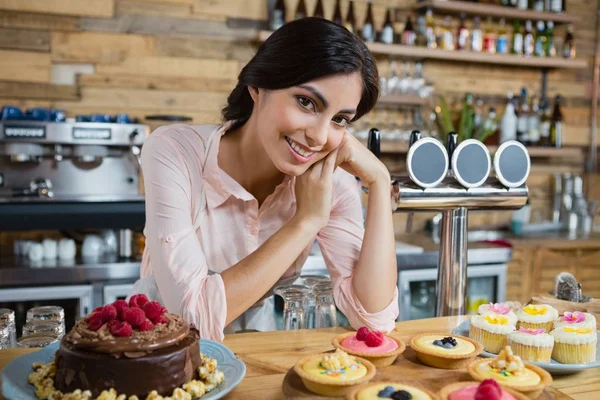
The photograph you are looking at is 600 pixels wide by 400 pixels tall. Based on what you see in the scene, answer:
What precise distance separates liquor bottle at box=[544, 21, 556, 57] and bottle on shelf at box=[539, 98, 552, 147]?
36 cm

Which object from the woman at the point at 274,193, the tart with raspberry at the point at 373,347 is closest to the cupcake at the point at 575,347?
the tart with raspberry at the point at 373,347

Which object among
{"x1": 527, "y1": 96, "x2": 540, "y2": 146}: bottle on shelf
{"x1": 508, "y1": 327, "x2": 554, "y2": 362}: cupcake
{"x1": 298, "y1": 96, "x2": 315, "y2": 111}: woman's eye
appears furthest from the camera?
{"x1": 527, "y1": 96, "x2": 540, "y2": 146}: bottle on shelf

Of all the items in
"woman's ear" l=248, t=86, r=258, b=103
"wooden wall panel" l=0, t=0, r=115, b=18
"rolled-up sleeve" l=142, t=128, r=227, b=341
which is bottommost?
"rolled-up sleeve" l=142, t=128, r=227, b=341

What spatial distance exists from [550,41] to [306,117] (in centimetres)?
402

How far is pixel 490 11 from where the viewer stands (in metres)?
4.50

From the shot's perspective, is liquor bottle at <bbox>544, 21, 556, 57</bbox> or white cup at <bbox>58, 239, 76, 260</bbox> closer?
white cup at <bbox>58, 239, 76, 260</bbox>

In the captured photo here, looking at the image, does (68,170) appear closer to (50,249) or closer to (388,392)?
(50,249)

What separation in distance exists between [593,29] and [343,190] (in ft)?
13.7

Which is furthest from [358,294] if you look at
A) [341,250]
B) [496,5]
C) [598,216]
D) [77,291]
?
[598,216]

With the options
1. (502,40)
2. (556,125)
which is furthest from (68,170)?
(556,125)

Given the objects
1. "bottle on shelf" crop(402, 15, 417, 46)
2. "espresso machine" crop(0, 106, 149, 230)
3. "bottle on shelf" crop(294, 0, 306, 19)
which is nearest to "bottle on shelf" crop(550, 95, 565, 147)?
"bottle on shelf" crop(402, 15, 417, 46)

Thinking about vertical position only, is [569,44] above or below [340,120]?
above

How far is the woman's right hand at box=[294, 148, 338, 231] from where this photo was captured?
5.32 ft

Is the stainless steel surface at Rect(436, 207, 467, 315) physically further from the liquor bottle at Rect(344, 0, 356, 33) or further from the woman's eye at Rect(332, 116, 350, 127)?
the liquor bottle at Rect(344, 0, 356, 33)
